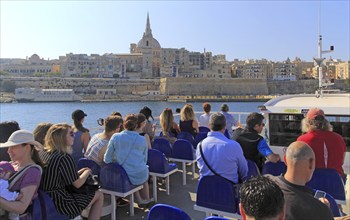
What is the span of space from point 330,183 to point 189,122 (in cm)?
291

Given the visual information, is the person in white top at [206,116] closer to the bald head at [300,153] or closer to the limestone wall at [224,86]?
the bald head at [300,153]

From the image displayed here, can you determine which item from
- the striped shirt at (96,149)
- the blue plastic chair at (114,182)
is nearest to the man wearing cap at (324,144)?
the blue plastic chair at (114,182)

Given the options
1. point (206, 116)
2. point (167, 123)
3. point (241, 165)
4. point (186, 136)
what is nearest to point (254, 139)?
point (241, 165)

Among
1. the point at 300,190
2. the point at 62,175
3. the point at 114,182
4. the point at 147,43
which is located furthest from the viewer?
the point at 147,43

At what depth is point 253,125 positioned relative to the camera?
3254 mm

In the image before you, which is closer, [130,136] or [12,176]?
[12,176]

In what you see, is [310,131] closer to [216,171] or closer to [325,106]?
[216,171]

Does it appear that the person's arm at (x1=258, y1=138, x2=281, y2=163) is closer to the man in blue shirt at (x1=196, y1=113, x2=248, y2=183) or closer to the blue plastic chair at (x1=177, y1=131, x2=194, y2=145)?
the man in blue shirt at (x1=196, y1=113, x2=248, y2=183)

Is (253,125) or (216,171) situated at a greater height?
(253,125)

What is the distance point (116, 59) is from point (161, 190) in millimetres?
95815

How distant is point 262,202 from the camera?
4.17ft

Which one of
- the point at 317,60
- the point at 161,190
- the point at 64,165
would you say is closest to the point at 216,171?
the point at 64,165

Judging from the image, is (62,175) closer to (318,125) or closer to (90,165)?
(90,165)

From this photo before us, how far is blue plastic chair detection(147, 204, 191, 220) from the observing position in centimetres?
175
